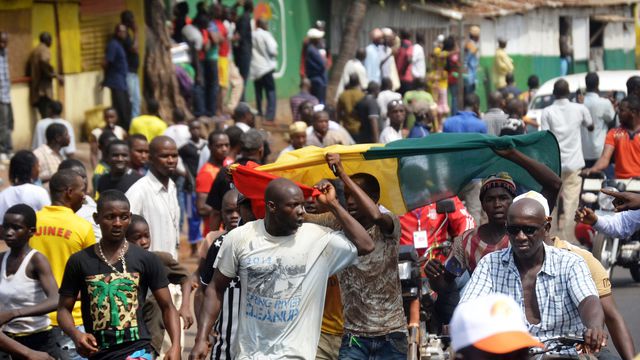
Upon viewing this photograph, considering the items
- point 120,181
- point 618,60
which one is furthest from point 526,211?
point 618,60

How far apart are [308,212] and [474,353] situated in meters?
3.78

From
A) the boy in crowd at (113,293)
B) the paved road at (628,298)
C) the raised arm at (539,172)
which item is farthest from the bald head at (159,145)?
the paved road at (628,298)

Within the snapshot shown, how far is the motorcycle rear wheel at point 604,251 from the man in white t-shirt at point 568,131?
9.42 feet

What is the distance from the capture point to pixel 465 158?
8.25 metres

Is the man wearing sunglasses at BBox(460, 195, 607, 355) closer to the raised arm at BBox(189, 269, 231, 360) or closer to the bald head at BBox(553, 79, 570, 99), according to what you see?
the raised arm at BBox(189, 269, 231, 360)

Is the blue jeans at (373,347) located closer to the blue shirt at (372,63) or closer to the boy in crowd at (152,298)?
the boy in crowd at (152,298)

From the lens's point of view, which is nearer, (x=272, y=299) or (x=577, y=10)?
(x=272, y=299)

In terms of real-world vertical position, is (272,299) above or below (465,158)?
below

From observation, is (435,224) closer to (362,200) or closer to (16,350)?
(362,200)

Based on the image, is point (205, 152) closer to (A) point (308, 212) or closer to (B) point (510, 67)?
(A) point (308, 212)

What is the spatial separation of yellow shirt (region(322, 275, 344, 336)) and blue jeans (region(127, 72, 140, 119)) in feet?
41.9

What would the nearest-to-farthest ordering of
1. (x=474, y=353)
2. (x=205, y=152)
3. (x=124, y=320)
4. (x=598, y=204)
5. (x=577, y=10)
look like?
(x=474, y=353) → (x=124, y=320) → (x=598, y=204) → (x=205, y=152) → (x=577, y=10)

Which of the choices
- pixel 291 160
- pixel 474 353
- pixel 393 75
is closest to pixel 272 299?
pixel 291 160

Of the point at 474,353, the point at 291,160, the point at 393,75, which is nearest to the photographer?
the point at 474,353
